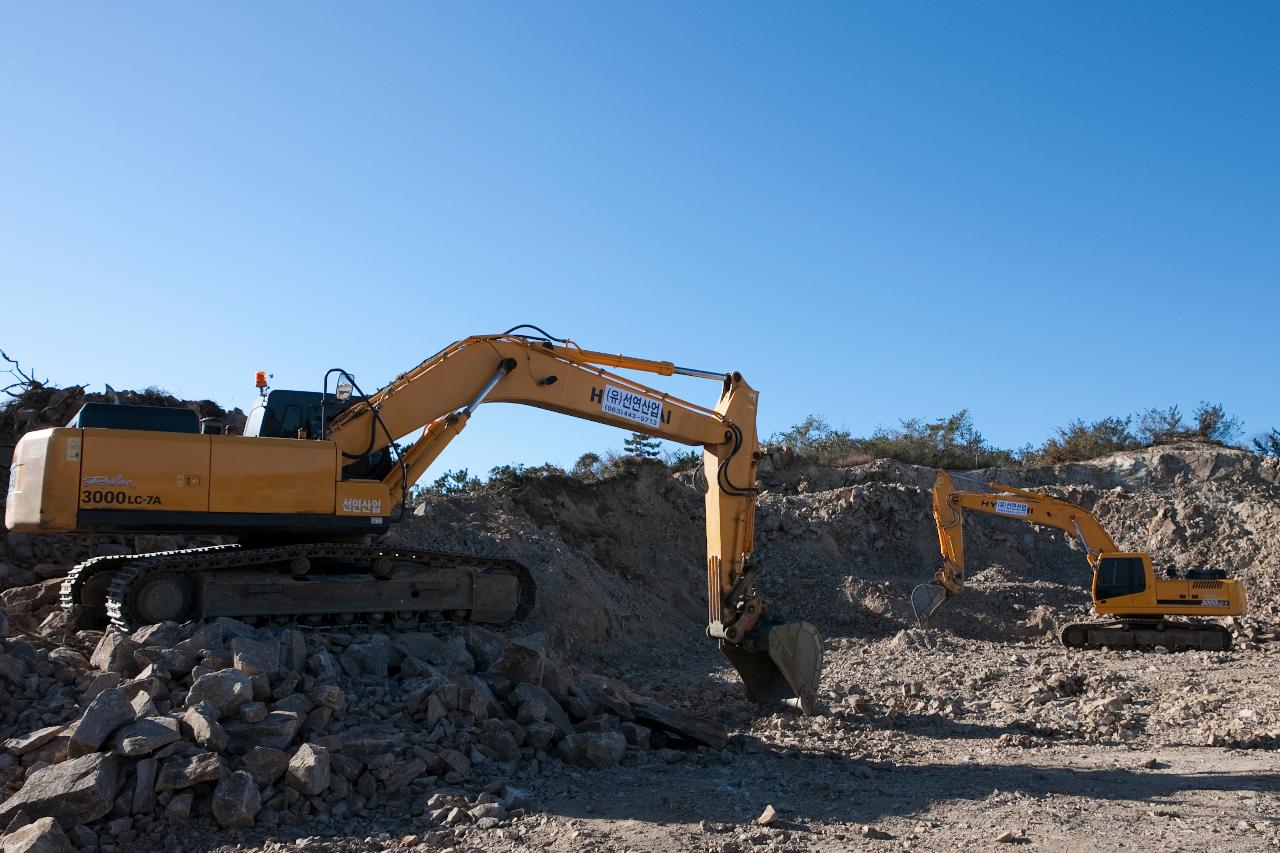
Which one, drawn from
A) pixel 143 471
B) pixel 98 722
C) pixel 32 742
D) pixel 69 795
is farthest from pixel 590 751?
pixel 143 471

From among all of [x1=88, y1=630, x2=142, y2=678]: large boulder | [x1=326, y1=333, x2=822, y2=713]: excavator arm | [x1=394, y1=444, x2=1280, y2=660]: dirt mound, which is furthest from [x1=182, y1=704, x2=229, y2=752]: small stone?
[x1=394, y1=444, x2=1280, y2=660]: dirt mound

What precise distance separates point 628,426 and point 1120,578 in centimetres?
1143

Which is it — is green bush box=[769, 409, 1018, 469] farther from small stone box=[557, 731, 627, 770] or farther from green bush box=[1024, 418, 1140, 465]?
small stone box=[557, 731, 627, 770]

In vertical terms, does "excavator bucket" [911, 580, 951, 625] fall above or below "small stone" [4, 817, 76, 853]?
above

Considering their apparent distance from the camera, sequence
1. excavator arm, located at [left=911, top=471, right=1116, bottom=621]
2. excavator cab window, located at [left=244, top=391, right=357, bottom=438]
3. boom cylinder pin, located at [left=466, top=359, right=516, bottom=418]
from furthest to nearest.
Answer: excavator arm, located at [left=911, top=471, right=1116, bottom=621] → excavator cab window, located at [left=244, top=391, right=357, bottom=438] → boom cylinder pin, located at [left=466, top=359, right=516, bottom=418]

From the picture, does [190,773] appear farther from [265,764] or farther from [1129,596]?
[1129,596]

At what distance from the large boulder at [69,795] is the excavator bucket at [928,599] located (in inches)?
545

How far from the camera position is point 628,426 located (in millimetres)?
9883

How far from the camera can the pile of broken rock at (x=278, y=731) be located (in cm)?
596

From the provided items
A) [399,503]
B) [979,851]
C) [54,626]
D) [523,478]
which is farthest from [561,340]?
[523,478]

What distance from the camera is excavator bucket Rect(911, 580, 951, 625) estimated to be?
57.2ft

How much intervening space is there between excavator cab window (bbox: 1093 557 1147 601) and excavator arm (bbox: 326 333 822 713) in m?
10.0

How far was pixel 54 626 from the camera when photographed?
29.8 ft

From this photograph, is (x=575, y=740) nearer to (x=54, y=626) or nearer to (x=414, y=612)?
(x=414, y=612)
